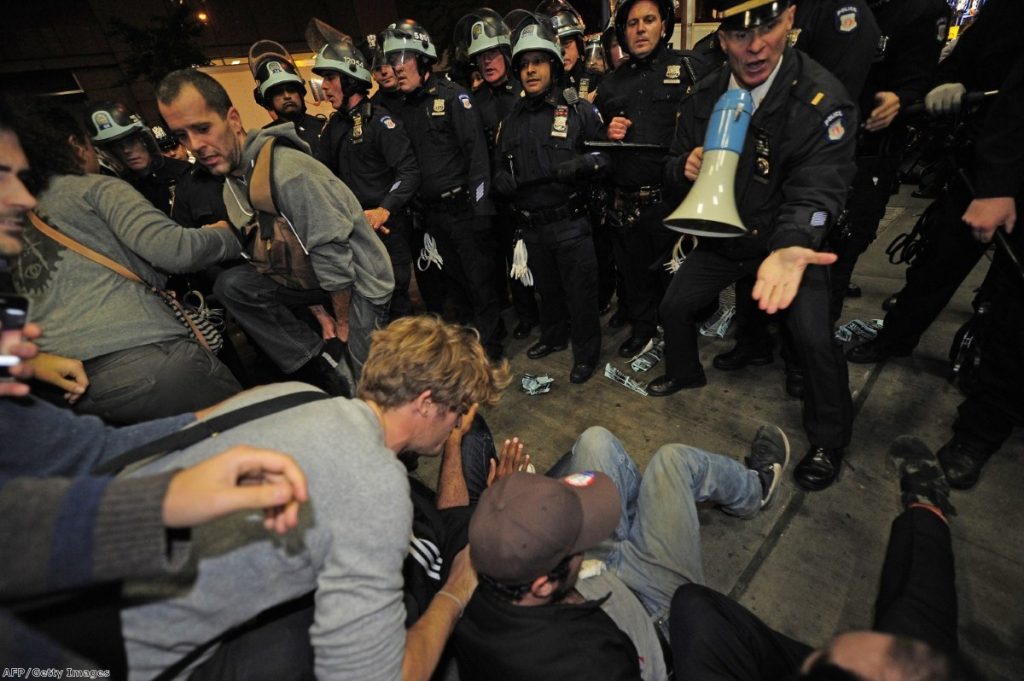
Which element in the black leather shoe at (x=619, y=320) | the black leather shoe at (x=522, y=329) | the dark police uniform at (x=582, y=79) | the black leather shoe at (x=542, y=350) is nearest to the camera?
the black leather shoe at (x=542, y=350)

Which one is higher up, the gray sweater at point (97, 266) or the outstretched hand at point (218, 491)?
the gray sweater at point (97, 266)

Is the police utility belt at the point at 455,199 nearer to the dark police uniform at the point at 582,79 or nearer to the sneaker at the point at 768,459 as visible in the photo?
the dark police uniform at the point at 582,79

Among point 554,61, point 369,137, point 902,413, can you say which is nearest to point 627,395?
point 902,413

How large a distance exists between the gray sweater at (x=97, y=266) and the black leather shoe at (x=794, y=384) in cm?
351

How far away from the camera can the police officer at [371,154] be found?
11.2 ft

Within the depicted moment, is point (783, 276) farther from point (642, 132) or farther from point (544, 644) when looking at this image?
point (642, 132)

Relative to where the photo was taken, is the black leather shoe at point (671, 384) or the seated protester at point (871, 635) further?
the black leather shoe at point (671, 384)

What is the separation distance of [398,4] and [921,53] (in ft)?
56.1

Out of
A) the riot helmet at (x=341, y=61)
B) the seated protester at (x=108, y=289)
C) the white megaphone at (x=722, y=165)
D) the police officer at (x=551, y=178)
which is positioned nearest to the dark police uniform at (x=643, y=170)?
the police officer at (x=551, y=178)

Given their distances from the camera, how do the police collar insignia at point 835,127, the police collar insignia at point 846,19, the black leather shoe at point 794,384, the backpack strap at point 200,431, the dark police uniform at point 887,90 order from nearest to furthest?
the backpack strap at point 200,431, the police collar insignia at point 835,127, the police collar insignia at point 846,19, the dark police uniform at point 887,90, the black leather shoe at point 794,384

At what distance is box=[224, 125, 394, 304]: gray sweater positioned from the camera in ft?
7.18

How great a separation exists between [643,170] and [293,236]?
93.3 inches

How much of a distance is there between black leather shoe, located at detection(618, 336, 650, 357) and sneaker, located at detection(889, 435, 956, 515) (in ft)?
5.65

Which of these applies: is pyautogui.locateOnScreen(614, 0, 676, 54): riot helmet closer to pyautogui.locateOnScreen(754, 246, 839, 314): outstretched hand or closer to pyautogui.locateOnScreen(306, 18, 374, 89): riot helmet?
pyautogui.locateOnScreen(754, 246, 839, 314): outstretched hand
